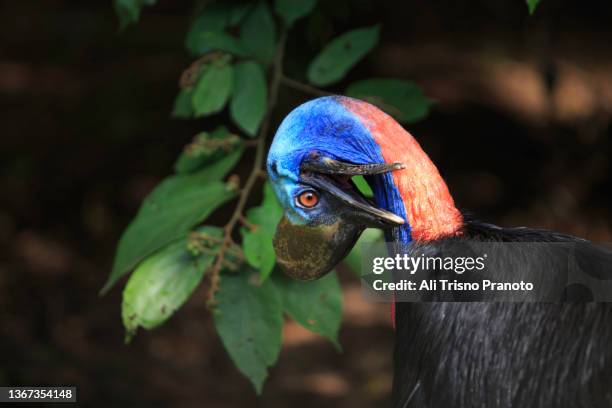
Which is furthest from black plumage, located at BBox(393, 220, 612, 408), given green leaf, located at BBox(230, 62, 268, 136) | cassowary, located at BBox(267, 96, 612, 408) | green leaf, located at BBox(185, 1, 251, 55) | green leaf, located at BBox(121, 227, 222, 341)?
green leaf, located at BBox(185, 1, 251, 55)

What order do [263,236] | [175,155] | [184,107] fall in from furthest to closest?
[175,155]
[184,107]
[263,236]

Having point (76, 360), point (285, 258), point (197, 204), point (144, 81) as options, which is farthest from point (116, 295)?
point (285, 258)

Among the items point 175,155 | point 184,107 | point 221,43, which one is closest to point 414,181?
point 221,43

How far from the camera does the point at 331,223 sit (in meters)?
1.75

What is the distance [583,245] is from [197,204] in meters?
0.90

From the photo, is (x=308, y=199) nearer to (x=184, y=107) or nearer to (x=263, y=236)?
(x=263, y=236)

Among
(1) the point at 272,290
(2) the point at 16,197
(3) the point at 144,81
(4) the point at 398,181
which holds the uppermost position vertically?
(3) the point at 144,81

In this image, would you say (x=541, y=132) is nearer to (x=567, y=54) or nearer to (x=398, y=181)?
(x=567, y=54)

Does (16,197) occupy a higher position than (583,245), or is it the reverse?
(16,197)

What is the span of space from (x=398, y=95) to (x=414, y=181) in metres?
0.78

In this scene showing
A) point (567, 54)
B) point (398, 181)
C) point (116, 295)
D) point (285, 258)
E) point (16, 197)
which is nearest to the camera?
point (398, 181)

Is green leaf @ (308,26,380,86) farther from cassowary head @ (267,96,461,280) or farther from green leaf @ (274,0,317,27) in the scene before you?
cassowary head @ (267,96,461,280)

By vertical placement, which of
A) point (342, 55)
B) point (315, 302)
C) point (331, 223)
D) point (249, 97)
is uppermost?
point (342, 55)

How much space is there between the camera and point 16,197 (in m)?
4.61
